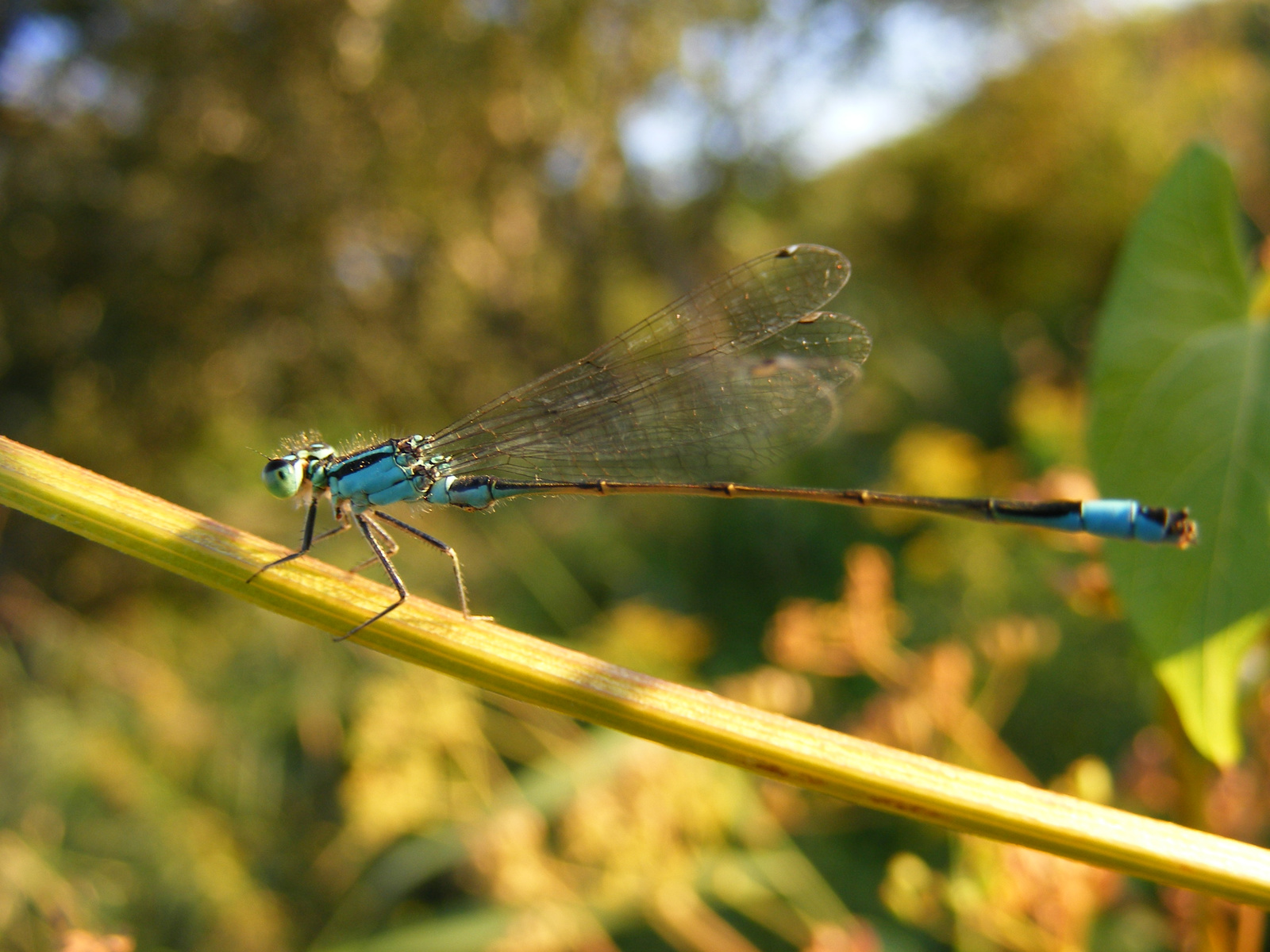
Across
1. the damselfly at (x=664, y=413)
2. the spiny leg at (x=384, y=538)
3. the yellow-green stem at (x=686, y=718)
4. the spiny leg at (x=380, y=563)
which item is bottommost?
→ the yellow-green stem at (x=686, y=718)

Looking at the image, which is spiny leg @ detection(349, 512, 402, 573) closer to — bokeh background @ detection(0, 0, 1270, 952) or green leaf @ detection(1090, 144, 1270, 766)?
bokeh background @ detection(0, 0, 1270, 952)

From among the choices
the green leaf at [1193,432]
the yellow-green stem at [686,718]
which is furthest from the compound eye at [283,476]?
the green leaf at [1193,432]

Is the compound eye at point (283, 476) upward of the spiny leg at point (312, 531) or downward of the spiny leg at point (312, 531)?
upward

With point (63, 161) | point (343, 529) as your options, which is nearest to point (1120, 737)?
point (343, 529)

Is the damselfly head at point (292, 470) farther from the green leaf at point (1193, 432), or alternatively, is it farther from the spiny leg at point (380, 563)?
the green leaf at point (1193, 432)

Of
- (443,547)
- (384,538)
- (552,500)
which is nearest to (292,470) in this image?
(384,538)

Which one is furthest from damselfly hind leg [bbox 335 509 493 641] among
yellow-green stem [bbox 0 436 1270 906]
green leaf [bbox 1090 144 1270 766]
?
green leaf [bbox 1090 144 1270 766]

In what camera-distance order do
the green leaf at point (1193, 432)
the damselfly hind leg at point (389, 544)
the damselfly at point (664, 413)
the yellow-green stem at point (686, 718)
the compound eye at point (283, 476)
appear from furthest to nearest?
the damselfly at point (664, 413)
the compound eye at point (283, 476)
the damselfly hind leg at point (389, 544)
the green leaf at point (1193, 432)
the yellow-green stem at point (686, 718)
